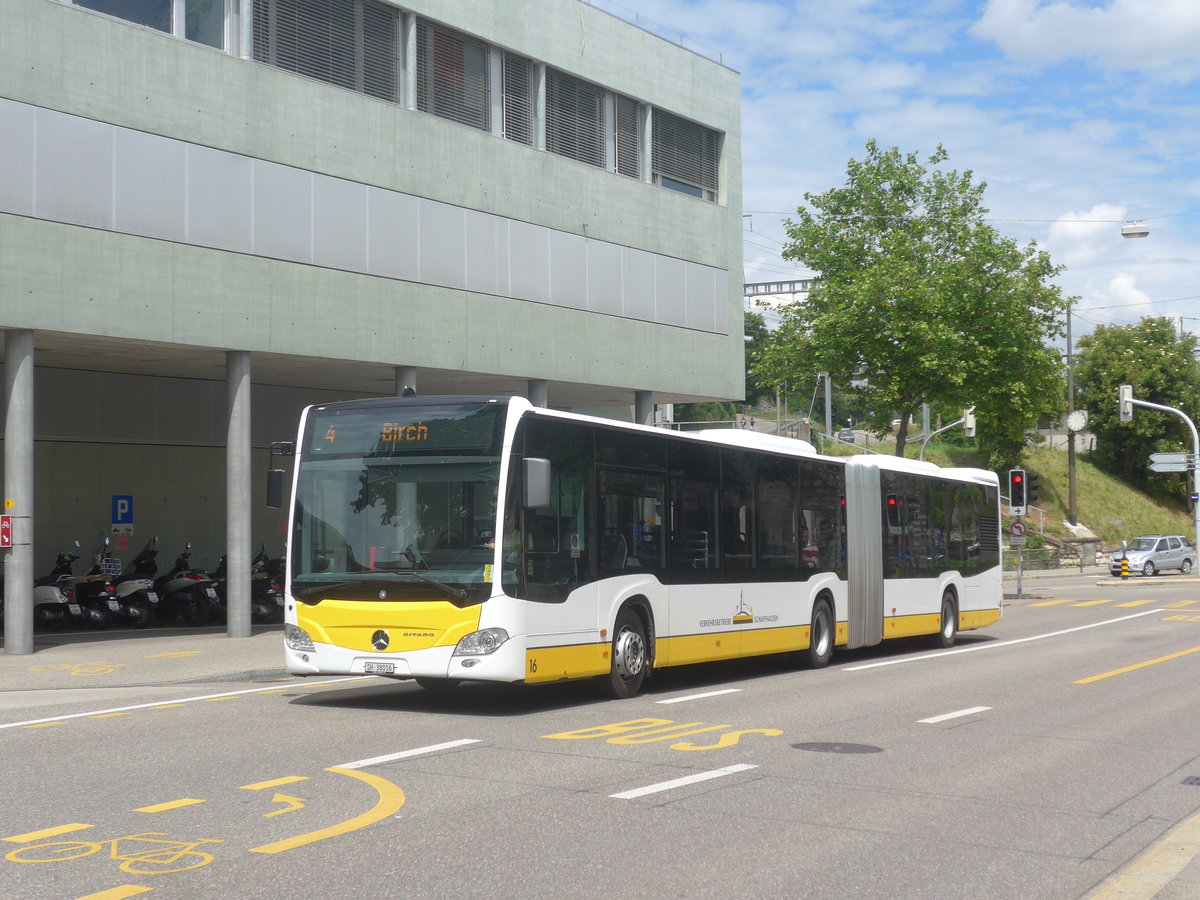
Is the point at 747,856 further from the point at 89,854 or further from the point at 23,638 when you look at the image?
the point at 23,638

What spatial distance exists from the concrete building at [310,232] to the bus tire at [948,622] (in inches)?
394

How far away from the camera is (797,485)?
1866 cm

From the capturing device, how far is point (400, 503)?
510 inches

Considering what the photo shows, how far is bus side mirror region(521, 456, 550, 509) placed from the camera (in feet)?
41.3

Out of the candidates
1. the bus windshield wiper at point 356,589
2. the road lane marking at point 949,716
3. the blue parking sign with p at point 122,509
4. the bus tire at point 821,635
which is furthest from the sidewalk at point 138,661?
the road lane marking at point 949,716

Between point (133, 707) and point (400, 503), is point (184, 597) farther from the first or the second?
point (400, 503)

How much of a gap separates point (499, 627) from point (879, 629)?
32.9 ft

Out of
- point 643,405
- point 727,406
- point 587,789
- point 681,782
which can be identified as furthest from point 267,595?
point 727,406

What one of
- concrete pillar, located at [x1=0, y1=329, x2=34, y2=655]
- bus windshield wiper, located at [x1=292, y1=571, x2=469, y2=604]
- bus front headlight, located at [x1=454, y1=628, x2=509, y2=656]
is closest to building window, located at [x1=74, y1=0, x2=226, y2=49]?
concrete pillar, located at [x1=0, y1=329, x2=34, y2=655]

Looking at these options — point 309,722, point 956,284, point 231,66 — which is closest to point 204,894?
point 309,722

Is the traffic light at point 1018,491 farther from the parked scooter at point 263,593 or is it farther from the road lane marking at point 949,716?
the road lane marking at point 949,716

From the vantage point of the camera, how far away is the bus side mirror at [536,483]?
12.6 m

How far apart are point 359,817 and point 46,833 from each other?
1631 mm

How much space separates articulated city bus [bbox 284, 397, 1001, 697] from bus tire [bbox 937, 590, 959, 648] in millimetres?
6788
